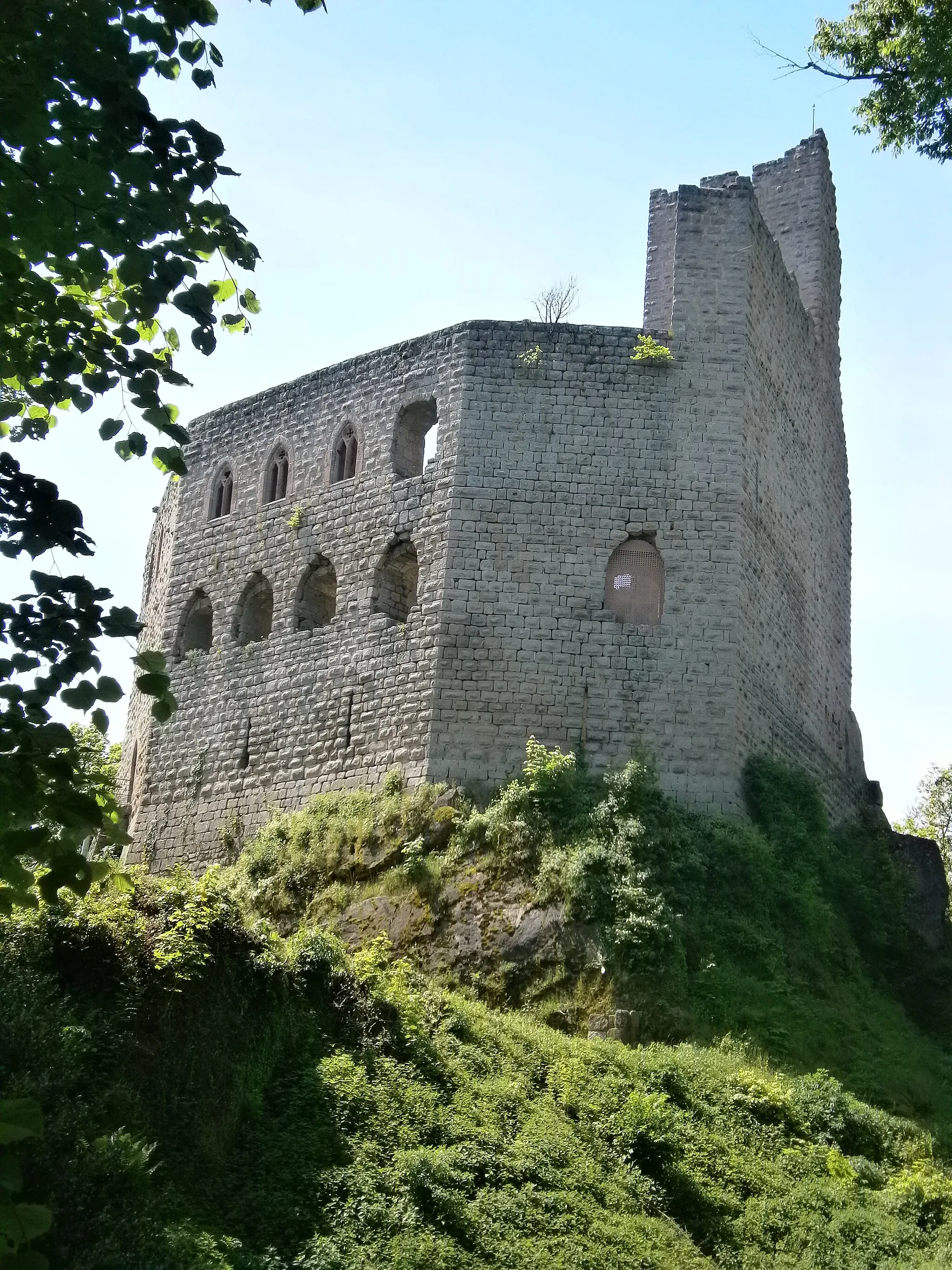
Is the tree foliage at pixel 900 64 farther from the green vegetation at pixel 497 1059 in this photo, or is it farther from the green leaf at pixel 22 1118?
the green leaf at pixel 22 1118

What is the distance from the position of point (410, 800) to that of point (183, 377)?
11.7 meters

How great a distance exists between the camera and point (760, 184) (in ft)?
80.1

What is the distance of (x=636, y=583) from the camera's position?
1823 centimetres

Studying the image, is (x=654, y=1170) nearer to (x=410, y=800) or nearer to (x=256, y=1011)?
(x=256, y=1011)

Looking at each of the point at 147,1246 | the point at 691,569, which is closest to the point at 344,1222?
the point at 147,1246

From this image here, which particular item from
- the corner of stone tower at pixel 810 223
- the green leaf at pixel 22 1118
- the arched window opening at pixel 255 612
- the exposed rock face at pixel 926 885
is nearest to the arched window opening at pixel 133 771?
the arched window opening at pixel 255 612

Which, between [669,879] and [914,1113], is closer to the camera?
[914,1113]

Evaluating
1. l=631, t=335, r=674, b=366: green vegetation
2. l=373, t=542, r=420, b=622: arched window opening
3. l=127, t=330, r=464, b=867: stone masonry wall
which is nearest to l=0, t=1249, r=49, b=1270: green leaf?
l=127, t=330, r=464, b=867: stone masonry wall

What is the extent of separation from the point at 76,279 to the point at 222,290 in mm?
653

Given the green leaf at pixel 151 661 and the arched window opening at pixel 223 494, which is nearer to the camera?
the green leaf at pixel 151 661

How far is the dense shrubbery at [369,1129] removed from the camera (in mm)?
8625

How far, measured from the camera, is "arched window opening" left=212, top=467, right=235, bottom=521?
22.0m

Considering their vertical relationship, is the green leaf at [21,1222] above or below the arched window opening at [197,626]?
below

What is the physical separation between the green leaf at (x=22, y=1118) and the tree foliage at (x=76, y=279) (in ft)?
2.58
